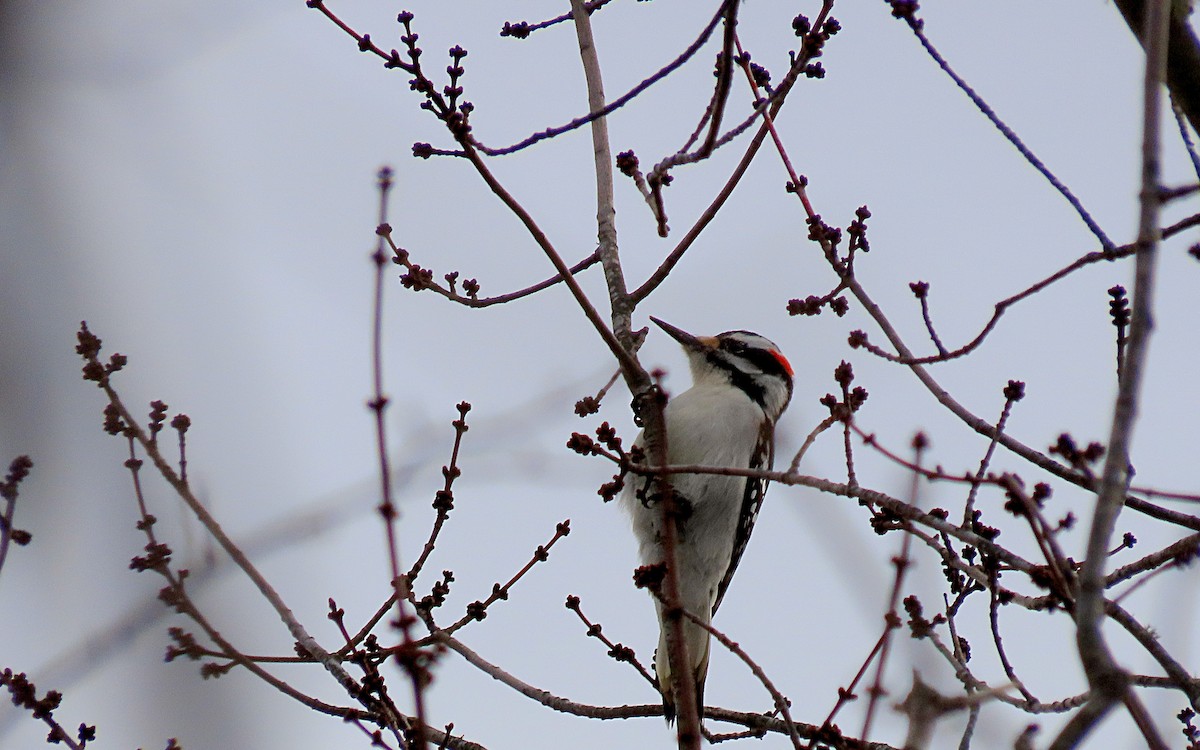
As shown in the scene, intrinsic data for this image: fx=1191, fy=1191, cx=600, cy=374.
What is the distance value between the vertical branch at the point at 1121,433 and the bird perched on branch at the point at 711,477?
12.3 ft

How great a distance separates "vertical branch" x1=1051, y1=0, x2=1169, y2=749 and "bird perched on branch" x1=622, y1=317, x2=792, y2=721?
148 inches

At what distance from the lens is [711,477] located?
6391mm

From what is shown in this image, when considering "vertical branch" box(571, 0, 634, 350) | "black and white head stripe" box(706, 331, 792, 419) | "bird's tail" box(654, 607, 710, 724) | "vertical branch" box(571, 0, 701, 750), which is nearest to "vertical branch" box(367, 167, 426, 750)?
"vertical branch" box(571, 0, 701, 750)

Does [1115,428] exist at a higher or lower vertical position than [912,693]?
higher

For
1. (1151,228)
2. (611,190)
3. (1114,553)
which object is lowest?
(1151,228)

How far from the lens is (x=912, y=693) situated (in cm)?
266

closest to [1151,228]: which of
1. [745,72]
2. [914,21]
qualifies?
[914,21]

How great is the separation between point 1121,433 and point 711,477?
4324 millimetres

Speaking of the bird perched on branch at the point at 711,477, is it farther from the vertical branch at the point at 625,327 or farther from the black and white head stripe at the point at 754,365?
the vertical branch at the point at 625,327

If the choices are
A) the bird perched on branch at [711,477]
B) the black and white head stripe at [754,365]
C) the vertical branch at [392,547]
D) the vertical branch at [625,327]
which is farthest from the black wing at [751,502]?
the vertical branch at [392,547]

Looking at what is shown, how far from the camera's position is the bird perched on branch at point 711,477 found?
6.26 meters

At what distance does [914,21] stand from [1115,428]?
5.98 ft

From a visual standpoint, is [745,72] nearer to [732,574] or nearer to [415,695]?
[415,695]

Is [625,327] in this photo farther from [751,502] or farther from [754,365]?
[754,365]
